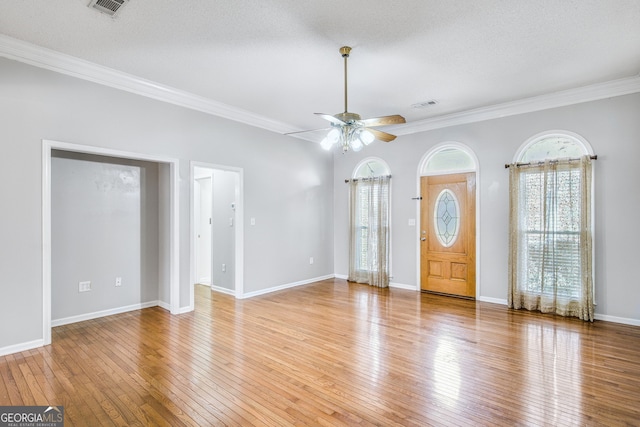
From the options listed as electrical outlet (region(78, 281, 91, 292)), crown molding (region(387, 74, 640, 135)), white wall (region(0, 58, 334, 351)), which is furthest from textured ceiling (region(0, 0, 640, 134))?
electrical outlet (region(78, 281, 91, 292))

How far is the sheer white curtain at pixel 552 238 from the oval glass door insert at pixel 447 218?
84 centimetres

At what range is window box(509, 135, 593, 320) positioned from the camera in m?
4.20

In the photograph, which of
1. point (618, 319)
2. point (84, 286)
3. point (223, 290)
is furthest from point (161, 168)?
point (618, 319)

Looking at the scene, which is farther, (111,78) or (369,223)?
(369,223)

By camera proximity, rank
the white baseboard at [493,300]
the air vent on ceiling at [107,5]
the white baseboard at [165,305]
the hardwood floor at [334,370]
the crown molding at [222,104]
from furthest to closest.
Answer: the white baseboard at [493,300] < the white baseboard at [165,305] < the crown molding at [222,104] < the air vent on ceiling at [107,5] < the hardwood floor at [334,370]

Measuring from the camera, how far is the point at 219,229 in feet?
19.6

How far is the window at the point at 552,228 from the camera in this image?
13.8 ft

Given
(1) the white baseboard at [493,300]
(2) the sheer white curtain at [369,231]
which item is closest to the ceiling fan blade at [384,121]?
(2) the sheer white curtain at [369,231]

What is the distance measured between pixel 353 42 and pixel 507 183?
3.28 meters

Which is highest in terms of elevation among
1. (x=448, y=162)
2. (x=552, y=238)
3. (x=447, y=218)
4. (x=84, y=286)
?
(x=448, y=162)

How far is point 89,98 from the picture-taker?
368cm

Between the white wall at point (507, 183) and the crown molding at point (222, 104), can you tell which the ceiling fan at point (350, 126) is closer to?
the crown molding at point (222, 104)

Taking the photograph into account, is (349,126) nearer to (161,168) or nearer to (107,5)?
(107,5)

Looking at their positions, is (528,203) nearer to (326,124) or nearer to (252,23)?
(326,124)
